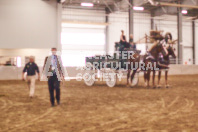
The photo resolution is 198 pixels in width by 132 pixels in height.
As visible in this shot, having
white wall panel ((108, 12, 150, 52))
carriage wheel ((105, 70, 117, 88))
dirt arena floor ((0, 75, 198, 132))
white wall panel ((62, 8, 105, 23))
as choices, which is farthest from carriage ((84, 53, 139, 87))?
white wall panel ((108, 12, 150, 52))

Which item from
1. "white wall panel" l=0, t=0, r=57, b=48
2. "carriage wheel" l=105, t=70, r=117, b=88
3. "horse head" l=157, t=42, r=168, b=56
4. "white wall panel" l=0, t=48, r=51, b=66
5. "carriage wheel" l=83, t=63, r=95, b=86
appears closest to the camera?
"horse head" l=157, t=42, r=168, b=56

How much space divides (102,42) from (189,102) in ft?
90.5

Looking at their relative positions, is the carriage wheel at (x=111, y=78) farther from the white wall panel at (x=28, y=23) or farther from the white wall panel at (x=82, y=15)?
the white wall panel at (x=82, y=15)

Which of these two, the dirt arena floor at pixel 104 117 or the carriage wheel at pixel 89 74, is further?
the carriage wheel at pixel 89 74

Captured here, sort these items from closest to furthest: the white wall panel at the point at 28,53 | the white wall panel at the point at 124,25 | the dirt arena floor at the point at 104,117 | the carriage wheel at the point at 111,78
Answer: the dirt arena floor at the point at 104,117 < the carriage wheel at the point at 111,78 < the white wall panel at the point at 28,53 < the white wall panel at the point at 124,25

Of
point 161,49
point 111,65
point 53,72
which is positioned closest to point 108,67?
point 111,65

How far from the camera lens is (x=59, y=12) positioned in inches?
960

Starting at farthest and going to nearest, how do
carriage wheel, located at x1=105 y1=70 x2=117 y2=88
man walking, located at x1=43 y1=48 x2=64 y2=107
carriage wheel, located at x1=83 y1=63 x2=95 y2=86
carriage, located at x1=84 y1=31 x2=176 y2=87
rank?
carriage wheel, located at x1=83 y1=63 x2=95 y2=86 < carriage wheel, located at x1=105 y1=70 x2=117 y2=88 < carriage, located at x1=84 y1=31 x2=176 y2=87 < man walking, located at x1=43 y1=48 x2=64 y2=107

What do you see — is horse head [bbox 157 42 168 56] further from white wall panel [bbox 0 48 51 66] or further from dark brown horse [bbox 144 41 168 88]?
white wall panel [bbox 0 48 51 66]

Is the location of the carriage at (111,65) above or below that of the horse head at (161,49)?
below

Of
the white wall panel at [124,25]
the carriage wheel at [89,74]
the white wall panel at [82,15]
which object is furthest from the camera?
the white wall panel at [124,25]

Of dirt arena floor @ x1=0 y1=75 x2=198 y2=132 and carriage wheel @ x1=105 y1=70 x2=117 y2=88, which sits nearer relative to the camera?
dirt arena floor @ x1=0 y1=75 x2=198 y2=132

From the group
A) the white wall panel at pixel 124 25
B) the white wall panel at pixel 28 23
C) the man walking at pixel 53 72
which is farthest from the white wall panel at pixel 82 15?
the man walking at pixel 53 72

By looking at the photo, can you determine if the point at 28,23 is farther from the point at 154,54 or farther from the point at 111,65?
the point at 154,54
